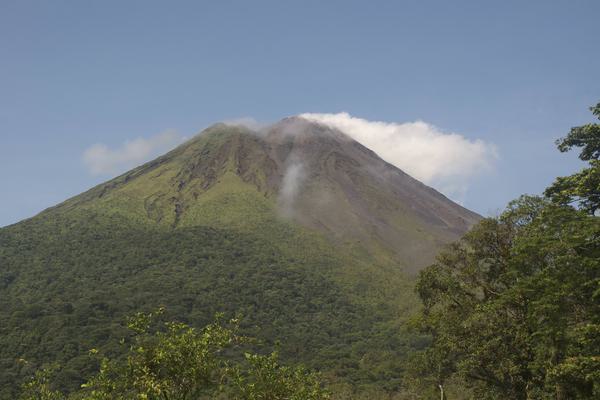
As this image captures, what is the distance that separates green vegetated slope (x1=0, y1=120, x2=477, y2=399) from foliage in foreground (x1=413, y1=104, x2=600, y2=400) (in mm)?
65818

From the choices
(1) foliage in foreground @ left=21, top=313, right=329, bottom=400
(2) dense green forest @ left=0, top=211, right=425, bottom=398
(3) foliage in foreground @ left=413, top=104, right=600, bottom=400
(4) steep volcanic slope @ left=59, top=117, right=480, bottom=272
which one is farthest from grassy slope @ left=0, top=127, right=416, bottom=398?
(1) foliage in foreground @ left=21, top=313, right=329, bottom=400

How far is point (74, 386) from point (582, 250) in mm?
75708

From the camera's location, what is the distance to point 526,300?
20.2 meters

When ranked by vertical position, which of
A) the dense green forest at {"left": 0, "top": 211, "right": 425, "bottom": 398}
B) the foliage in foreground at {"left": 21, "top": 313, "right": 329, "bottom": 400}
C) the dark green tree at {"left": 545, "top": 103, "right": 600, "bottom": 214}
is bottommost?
the dense green forest at {"left": 0, "top": 211, "right": 425, "bottom": 398}

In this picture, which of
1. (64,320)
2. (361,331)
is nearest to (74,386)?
(64,320)

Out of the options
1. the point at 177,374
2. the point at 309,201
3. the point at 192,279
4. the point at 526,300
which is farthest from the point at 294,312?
the point at 177,374

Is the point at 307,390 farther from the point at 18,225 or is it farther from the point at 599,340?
the point at 18,225

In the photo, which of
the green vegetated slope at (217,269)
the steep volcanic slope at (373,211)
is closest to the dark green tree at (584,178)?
the green vegetated slope at (217,269)

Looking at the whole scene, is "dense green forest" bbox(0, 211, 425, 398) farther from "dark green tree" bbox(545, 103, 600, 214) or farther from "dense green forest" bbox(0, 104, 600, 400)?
"dark green tree" bbox(545, 103, 600, 214)

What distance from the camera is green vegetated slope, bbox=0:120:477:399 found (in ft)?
330

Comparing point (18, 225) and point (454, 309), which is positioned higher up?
point (18, 225)

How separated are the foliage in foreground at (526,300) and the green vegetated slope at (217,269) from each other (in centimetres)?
6582

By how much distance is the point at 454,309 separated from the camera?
23578 millimetres

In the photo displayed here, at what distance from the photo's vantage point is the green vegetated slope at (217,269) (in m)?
101
